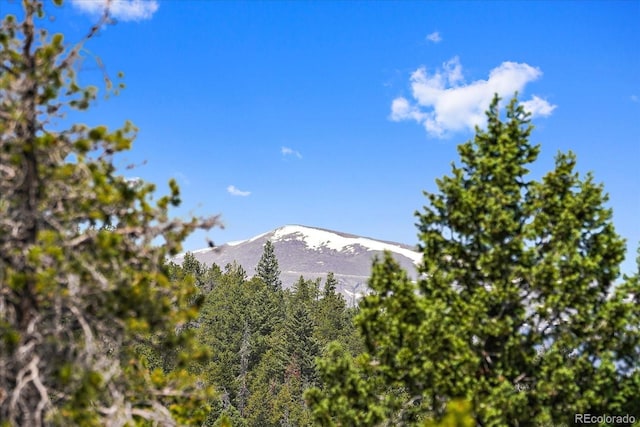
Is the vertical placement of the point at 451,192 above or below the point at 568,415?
above

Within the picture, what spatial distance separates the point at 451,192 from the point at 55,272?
25.0 feet

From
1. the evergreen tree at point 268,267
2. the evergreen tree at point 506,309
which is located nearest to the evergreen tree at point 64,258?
the evergreen tree at point 506,309

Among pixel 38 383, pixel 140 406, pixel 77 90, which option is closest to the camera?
pixel 38 383

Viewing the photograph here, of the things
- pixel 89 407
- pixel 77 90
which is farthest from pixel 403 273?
pixel 77 90

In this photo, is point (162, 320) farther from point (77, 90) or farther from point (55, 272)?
point (77, 90)

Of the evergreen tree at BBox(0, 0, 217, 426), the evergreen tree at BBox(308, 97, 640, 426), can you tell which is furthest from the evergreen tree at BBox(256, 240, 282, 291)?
the evergreen tree at BBox(0, 0, 217, 426)

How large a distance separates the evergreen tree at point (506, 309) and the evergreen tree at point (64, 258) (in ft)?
14.4

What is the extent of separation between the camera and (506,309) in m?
9.45

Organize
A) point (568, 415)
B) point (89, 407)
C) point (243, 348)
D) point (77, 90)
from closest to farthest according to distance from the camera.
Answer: point (89, 407) < point (77, 90) < point (568, 415) < point (243, 348)

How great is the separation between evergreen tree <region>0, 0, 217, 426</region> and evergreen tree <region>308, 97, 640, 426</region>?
4.38m

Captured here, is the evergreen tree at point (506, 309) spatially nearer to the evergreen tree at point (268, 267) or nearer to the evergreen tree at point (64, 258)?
the evergreen tree at point (64, 258)

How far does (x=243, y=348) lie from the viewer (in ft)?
202

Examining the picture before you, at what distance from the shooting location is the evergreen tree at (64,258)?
577 centimetres

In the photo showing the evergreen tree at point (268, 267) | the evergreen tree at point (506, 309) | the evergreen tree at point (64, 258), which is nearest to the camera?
the evergreen tree at point (64, 258)
